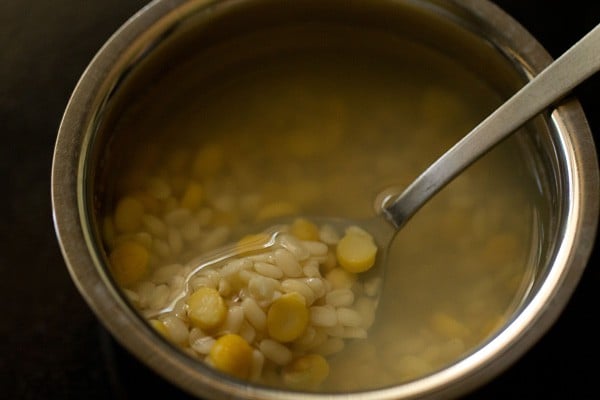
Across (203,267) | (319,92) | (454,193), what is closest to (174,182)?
(203,267)

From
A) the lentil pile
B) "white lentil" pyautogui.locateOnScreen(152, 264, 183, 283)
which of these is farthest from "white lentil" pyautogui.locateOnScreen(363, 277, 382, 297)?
"white lentil" pyautogui.locateOnScreen(152, 264, 183, 283)

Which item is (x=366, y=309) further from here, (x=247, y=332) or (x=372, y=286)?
(x=247, y=332)

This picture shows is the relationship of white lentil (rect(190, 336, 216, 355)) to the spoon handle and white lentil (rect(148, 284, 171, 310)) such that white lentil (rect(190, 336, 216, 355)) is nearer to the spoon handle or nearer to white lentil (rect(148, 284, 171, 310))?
white lentil (rect(148, 284, 171, 310))

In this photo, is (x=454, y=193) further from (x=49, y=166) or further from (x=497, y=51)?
(x=49, y=166)

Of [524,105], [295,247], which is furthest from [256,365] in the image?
[524,105]

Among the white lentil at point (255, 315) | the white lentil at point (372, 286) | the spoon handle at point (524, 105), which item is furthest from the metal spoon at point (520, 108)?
the white lentil at point (255, 315)

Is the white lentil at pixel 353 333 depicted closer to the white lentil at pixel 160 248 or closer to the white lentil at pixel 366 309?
the white lentil at pixel 366 309
